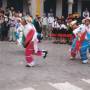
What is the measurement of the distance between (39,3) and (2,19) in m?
9.10

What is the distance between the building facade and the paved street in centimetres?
1673

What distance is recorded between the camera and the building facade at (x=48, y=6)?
111 feet

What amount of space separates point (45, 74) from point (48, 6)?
25628 millimetres

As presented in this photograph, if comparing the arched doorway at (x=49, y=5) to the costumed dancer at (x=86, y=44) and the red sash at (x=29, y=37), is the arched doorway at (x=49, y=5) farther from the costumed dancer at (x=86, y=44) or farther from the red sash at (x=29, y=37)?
the red sash at (x=29, y=37)

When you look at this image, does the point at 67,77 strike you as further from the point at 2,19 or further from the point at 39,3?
the point at 39,3

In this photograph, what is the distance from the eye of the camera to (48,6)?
38.1m

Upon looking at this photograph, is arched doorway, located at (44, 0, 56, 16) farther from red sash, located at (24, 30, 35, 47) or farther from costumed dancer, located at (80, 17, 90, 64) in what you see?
red sash, located at (24, 30, 35, 47)

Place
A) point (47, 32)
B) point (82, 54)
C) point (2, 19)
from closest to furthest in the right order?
point (82, 54), point (2, 19), point (47, 32)

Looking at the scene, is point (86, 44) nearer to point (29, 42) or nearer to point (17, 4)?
point (29, 42)

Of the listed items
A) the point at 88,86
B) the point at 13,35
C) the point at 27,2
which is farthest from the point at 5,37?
the point at 88,86

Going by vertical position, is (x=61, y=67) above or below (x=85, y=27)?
below

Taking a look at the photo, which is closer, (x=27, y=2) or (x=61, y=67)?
(x=61, y=67)

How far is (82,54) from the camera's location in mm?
15672

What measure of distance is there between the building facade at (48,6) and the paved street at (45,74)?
1673 centimetres
